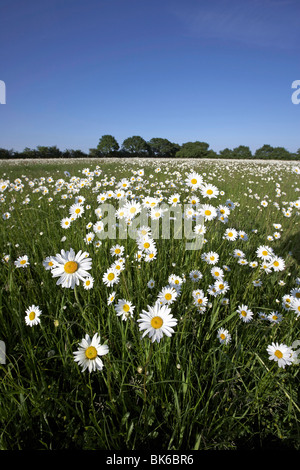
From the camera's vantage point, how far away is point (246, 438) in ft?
3.77

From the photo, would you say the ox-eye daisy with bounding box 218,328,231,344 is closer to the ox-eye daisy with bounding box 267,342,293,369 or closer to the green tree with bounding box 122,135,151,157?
the ox-eye daisy with bounding box 267,342,293,369

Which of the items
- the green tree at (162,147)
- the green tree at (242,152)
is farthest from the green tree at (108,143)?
the green tree at (242,152)

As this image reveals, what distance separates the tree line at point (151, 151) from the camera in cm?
3208

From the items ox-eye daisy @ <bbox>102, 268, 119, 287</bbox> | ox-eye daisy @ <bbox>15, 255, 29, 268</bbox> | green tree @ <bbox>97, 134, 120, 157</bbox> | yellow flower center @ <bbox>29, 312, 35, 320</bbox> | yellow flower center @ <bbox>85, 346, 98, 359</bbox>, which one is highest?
green tree @ <bbox>97, 134, 120, 157</bbox>

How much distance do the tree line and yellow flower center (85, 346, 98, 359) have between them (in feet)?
116

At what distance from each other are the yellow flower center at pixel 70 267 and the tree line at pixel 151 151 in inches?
1383

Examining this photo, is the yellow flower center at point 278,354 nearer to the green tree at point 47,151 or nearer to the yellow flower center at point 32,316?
the yellow flower center at point 32,316

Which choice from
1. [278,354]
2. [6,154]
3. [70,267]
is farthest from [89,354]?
[6,154]

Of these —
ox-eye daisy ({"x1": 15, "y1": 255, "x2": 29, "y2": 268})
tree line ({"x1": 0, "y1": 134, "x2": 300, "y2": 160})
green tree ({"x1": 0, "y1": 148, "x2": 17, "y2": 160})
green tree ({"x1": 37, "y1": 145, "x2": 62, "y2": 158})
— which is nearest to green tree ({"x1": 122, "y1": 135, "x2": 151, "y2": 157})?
tree line ({"x1": 0, "y1": 134, "x2": 300, "y2": 160})

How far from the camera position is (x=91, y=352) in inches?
40.8

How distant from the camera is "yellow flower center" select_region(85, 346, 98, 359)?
1.03m
